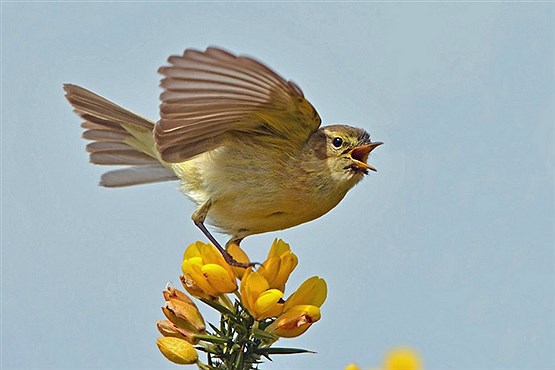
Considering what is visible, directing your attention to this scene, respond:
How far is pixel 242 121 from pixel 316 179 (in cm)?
A: 58

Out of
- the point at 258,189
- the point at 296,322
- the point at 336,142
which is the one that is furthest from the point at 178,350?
the point at 336,142

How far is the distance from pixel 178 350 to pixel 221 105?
6.37 ft

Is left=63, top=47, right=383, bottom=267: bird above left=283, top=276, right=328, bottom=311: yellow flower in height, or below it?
above

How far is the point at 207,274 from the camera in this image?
3.20m

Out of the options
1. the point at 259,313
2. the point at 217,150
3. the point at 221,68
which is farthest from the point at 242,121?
the point at 259,313

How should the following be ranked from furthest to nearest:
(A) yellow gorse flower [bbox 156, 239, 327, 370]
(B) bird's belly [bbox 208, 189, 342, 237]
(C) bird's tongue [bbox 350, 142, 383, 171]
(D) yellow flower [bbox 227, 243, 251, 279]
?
(C) bird's tongue [bbox 350, 142, 383, 171] < (B) bird's belly [bbox 208, 189, 342, 237] < (D) yellow flower [bbox 227, 243, 251, 279] < (A) yellow gorse flower [bbox 156, 239, 327, 370]

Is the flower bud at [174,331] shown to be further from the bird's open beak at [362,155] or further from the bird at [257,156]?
the bird's open beak at [362,155]

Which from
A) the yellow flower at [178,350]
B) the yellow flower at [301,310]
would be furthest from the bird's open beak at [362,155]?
the yellow flower at [178,350]

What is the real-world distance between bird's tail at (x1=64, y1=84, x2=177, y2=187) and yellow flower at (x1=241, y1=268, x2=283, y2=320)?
9.11ft

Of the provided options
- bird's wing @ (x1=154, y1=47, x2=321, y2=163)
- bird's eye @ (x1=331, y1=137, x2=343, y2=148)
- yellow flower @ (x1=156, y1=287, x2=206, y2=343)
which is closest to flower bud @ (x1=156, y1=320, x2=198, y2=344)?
yellow flower @ (x1=156, y1=287, x2=206, y2=343)

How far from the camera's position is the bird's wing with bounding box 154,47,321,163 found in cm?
409

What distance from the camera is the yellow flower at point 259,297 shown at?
9.98ft

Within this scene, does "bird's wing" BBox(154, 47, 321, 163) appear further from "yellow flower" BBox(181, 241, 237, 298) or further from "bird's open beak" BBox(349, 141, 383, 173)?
"yellow flower" BBox(181, 241, 237, 298)

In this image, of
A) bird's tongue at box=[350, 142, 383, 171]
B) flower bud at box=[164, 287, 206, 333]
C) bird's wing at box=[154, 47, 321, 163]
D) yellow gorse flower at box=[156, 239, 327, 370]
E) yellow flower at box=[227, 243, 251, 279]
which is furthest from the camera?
bird's tongue at box=[350, 142, 383, 171]
